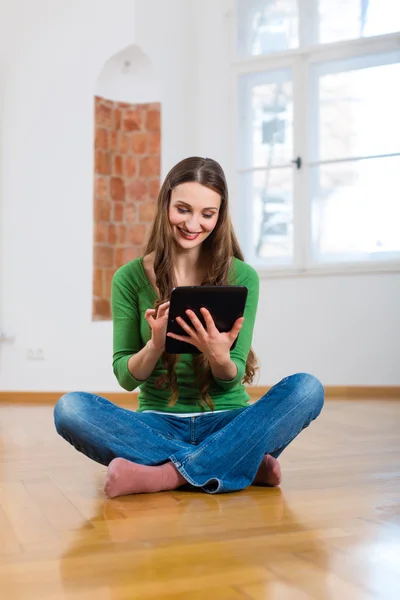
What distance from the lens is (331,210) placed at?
5.24 meters

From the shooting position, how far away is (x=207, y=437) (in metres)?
1.81

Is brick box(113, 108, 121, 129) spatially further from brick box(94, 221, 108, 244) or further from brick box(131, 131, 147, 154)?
brick box(94, 221, 108, 244)

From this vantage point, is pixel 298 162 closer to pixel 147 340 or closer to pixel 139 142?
pixel 139 142

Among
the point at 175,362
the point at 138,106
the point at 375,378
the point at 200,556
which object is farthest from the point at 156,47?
the point at 200,556

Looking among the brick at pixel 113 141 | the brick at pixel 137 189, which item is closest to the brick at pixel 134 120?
the brick at pixel 113 141

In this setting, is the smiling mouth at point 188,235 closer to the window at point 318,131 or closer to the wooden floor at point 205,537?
the wooden floor at point 205,537

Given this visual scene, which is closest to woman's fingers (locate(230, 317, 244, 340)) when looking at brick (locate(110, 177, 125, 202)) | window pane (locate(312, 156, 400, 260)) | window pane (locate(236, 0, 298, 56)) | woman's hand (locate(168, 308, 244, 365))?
woman's hand (locate(168, 308, 244, 365))

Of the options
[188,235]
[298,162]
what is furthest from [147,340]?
[298,162]

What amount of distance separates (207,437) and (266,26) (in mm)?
4303

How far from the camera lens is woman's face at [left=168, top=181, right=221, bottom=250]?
184 centimetres

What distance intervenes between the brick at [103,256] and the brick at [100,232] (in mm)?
51

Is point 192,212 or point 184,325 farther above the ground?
point 192,212

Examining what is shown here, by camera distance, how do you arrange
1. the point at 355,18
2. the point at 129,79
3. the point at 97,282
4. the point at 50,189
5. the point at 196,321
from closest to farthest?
the point at 196,321, the point at 50,189, the point at 355,18, the point at 97,282, the point at 129,79

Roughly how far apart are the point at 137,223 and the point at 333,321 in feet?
5.45
